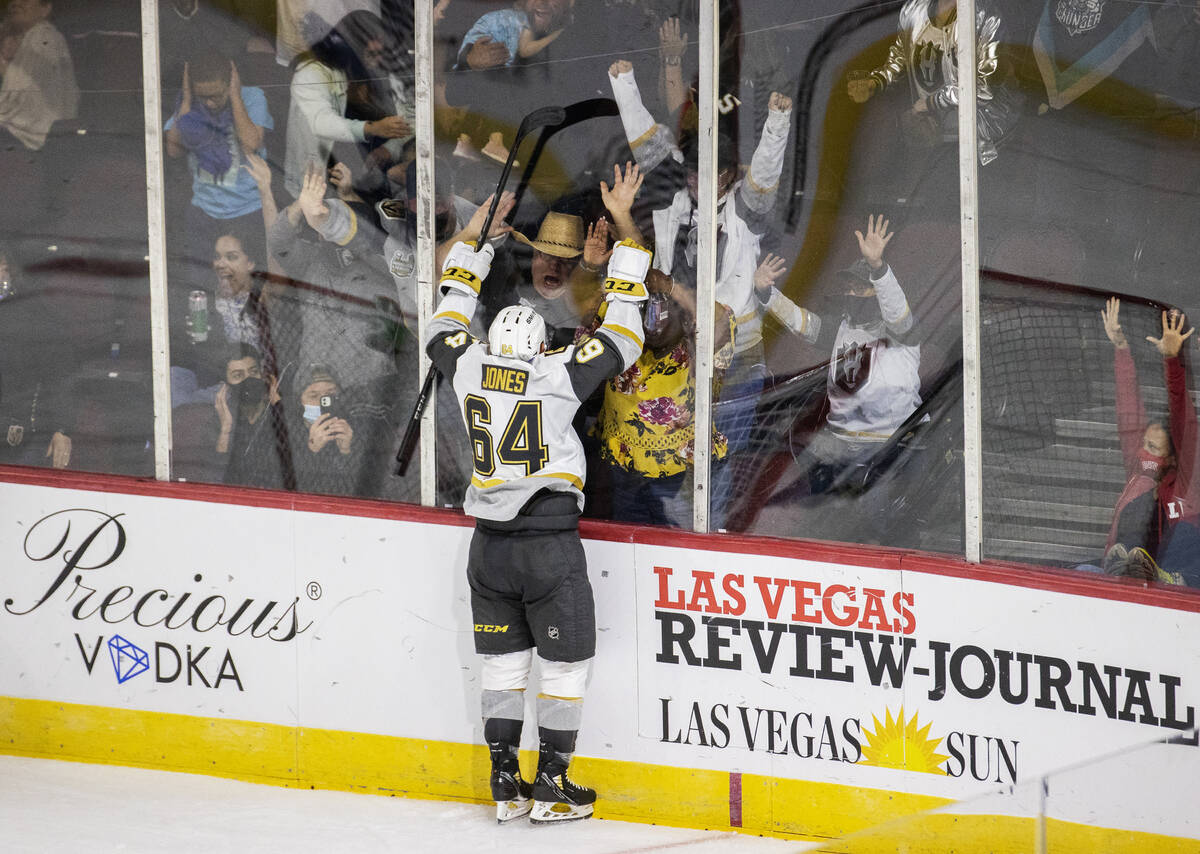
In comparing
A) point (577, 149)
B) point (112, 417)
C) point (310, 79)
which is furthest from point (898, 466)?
point (112, 417)

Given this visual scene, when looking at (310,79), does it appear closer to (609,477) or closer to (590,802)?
(609,477)

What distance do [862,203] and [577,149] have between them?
809 millimetres

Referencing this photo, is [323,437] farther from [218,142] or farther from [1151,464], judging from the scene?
[1151,464]

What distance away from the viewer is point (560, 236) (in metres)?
3.94

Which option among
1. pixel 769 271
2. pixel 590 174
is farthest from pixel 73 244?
pixel 769 271

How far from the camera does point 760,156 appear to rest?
371 cm

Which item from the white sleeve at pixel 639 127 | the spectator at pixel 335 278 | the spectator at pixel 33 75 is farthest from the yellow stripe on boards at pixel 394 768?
the spectator at pixel 33 75

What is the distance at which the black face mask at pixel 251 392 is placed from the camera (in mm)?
4301

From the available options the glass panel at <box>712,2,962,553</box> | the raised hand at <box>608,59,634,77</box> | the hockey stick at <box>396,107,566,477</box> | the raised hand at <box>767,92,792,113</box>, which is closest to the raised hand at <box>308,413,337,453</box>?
the hockey stick at <box>396,107,566,477</box>

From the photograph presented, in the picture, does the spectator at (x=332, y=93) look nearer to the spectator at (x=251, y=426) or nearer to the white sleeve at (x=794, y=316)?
the spectator at (x=251, y=426)

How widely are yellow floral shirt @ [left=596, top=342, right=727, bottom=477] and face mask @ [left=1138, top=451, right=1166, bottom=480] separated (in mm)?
1077

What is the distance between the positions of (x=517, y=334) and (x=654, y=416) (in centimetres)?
50

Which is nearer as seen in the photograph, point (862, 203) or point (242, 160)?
point (862, 203)

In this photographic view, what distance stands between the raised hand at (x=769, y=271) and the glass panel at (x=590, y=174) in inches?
7.4
